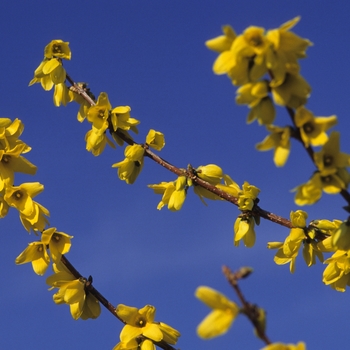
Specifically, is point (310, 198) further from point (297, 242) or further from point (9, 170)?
point (9, 170)

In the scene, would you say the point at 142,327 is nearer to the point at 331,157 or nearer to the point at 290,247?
the point at 290,247

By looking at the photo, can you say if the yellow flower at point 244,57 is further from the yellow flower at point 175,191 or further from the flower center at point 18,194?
the flower center at point 18,194

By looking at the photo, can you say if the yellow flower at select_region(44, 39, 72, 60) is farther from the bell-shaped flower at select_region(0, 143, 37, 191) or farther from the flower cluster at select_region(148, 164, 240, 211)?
the flower cluster at select_region(148, 164, 240, 211)

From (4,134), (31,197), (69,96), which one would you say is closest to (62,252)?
(31,197)

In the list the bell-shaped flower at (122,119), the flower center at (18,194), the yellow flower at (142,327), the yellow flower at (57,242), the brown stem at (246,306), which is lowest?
the brown stem at (246,306)

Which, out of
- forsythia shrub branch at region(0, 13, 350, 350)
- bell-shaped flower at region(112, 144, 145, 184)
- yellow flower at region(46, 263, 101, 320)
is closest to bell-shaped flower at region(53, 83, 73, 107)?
forsythia shrub branch at region(0, 13, 350, 350)

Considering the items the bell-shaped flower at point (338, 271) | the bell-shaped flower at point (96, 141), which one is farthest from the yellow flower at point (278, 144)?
the bell-shaped flower at point (96, 141)
